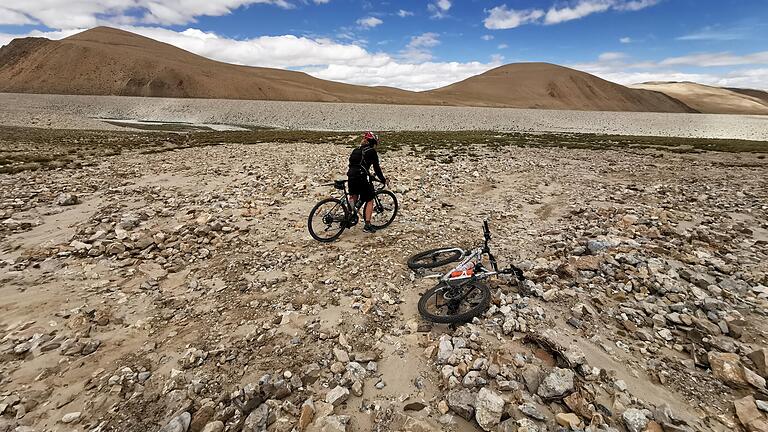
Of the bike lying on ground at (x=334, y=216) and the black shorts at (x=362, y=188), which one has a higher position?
the black shorts at (x=362, y=188)

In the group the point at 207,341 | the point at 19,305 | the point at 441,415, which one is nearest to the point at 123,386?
the point at 207,341

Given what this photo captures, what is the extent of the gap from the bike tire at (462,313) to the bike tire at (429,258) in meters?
1.41

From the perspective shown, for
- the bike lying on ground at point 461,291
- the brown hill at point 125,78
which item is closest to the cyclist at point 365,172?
the bike lying on ground at point 461,291

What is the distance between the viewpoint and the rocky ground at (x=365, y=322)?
4480 millimetres

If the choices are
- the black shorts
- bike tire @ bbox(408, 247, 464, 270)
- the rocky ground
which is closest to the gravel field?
the rocky ground

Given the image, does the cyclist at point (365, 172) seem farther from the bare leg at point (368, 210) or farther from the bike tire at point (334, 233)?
the bike tire at point (334, 233)

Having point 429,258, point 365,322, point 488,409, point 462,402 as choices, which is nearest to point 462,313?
point 365,322

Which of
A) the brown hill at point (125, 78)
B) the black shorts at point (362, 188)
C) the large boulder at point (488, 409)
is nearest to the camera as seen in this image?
the large boulder at point (488, 409)

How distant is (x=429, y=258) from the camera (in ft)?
28.2

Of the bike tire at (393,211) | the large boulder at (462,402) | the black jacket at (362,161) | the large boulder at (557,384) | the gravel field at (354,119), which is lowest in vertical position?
the large boulder at (462,402)

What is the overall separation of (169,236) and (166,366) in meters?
5.40

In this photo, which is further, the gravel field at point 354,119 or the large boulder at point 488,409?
the gravel field at point 354,119

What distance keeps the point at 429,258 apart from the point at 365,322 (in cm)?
279

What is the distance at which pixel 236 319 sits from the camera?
6477 millimetres
